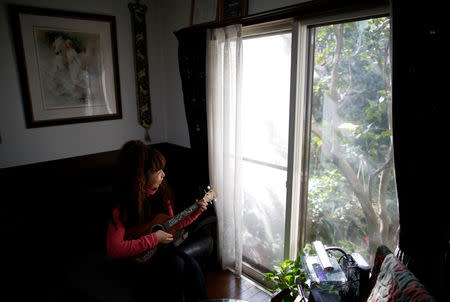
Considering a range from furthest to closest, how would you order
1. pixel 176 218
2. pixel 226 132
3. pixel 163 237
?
pixel 226 132, pixel 176 218, pixel 163 237

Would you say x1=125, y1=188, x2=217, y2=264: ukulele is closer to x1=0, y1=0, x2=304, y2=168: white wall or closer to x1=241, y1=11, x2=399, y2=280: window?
x1=241, y1=11, x2=399, y2=280: window

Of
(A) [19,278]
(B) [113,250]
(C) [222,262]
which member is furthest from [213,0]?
(A) [19,278]

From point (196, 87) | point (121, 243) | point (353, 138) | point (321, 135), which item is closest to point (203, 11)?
point (196, 87)

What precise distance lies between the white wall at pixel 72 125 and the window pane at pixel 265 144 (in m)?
1.04

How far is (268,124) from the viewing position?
7.41 ft

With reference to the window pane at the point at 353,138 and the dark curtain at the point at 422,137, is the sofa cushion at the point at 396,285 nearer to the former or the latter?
the dark curtain at the point at 422,137

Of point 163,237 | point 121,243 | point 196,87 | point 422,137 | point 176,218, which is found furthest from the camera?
point 196,87

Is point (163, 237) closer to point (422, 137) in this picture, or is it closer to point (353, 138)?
point (353, 138)

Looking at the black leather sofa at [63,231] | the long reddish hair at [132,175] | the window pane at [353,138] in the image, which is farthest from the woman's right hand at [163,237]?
the window pane at [353,138]

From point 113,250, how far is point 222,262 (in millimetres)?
1101

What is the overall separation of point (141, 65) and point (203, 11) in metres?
0.79

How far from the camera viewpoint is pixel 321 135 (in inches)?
75.6

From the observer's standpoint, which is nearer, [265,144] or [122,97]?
[265,144]

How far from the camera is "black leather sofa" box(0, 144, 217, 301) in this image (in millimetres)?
1884
